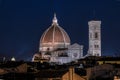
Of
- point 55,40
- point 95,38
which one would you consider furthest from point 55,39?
point 95,38

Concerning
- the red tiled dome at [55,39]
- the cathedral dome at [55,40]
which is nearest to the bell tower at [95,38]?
the cathedral dome at [55,40]

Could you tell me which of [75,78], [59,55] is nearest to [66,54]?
[59,55]

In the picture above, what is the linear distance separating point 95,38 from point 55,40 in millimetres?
7429

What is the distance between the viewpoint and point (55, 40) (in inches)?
3615

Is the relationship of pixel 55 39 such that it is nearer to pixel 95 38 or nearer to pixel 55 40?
pixel 55 40

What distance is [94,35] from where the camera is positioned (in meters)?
86.1

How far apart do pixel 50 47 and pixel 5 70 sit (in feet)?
194

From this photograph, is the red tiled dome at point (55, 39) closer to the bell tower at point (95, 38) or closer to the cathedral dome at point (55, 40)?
the cathedral dome at point (55, 40)

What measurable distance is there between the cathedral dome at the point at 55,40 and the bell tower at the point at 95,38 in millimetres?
4803

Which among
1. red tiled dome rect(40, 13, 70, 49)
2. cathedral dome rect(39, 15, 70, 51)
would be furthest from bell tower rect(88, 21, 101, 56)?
red tiled dome rect(40, 13, 70, 49)

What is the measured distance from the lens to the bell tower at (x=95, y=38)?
8522 cm

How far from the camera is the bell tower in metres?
85.2

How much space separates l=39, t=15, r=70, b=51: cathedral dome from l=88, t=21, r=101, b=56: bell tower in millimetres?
4803

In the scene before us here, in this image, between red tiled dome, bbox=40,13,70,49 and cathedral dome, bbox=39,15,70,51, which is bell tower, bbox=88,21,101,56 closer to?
cathedral dome, bbox=39,15,70,51
